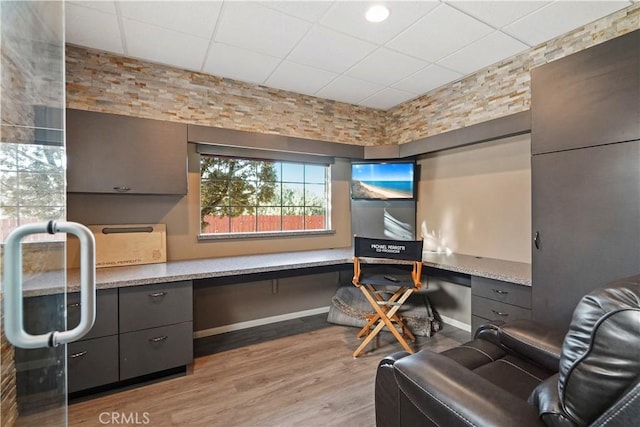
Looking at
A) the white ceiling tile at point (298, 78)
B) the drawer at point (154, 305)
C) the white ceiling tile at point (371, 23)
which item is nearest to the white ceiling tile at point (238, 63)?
the white ceiling tile at point (298, 78)

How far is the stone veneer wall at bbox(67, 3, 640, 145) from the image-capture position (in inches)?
94.7

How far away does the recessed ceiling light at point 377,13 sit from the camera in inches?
77.4

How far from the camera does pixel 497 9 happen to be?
1985 millimetres

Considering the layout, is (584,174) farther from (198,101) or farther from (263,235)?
(198,101)

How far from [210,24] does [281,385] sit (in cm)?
272

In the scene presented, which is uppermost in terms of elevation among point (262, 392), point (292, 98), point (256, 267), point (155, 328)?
point (292, 98)

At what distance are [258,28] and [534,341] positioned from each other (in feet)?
8.82

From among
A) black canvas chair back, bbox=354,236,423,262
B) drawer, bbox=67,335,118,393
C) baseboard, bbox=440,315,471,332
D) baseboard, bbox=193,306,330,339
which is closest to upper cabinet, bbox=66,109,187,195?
drawer, bbox=67,335,118,393

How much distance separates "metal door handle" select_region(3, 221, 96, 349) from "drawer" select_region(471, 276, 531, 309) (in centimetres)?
256

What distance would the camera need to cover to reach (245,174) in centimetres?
331

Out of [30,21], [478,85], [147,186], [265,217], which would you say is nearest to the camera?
[30,21]

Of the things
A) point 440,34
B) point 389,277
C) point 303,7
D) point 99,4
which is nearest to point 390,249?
point 389,277

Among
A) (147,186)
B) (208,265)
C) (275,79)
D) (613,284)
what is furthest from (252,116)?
(613,284)

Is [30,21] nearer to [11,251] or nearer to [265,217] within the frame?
[11,251]
